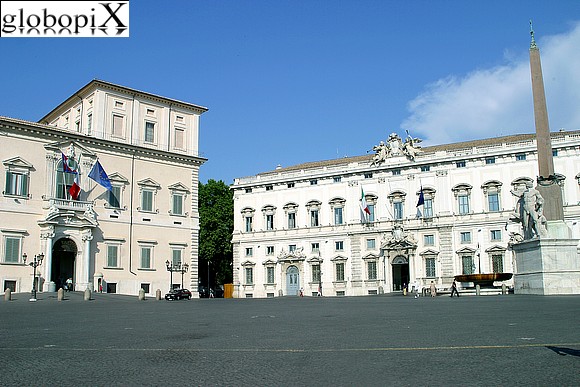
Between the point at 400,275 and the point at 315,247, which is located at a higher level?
the point at 315,247

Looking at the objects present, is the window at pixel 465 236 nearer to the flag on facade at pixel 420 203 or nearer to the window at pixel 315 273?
the flag on facade at pixel 420 203

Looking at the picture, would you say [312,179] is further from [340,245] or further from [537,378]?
[537,378]

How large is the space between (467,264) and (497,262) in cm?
266

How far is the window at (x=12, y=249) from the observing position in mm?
37031

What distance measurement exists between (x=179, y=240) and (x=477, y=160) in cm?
2840

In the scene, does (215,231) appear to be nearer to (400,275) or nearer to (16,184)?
(400,275)

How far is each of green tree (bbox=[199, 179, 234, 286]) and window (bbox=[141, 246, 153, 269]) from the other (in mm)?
24305

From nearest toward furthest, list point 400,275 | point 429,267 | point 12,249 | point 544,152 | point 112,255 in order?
point 544,152 < point 12,249 < point 112,255 < point 429,267 < point 400,275

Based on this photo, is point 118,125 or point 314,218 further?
point 314,218

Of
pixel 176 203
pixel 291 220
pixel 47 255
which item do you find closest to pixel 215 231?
pixel 291 220

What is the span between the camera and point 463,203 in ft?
177

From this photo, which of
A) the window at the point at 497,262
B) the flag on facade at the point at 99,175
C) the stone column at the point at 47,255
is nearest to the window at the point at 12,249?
the stone column at the point at 47,255

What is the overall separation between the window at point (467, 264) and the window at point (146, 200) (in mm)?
28455

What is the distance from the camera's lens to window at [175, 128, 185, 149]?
160ft
